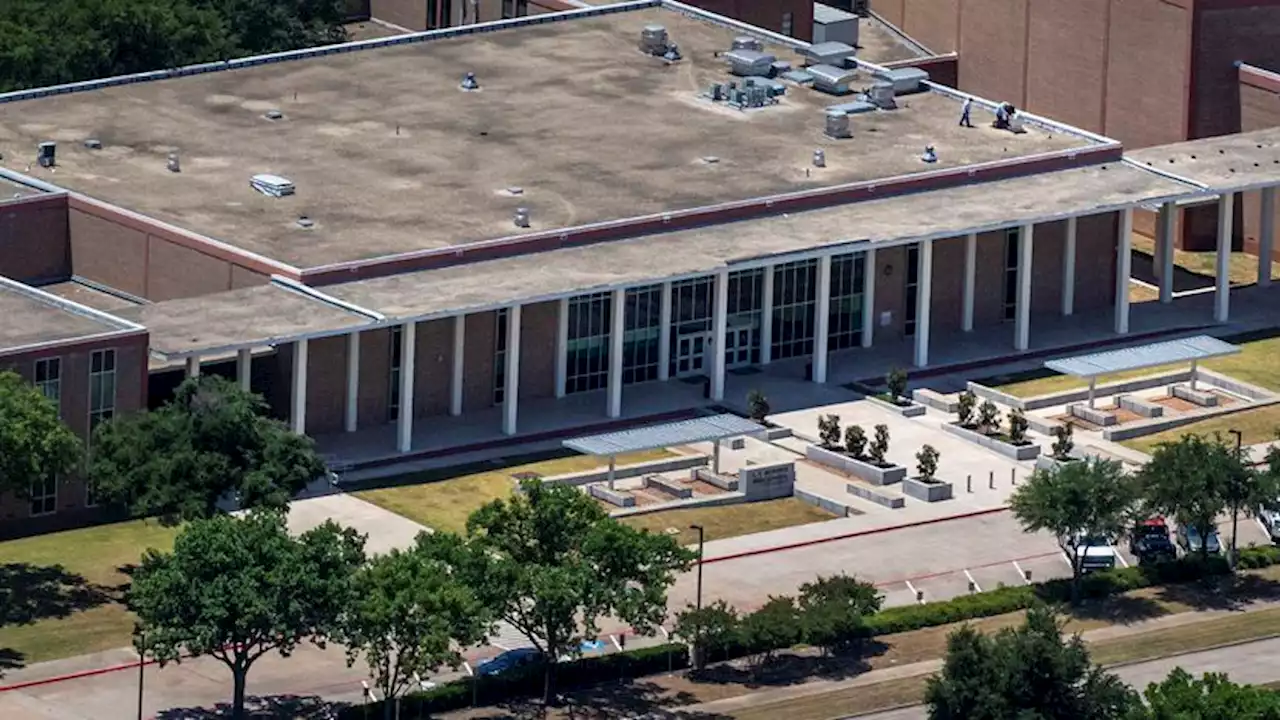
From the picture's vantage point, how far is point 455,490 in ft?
522

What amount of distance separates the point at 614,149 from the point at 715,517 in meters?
30.1

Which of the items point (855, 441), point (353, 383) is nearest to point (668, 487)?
point (855, 441)

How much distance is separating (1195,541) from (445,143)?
1685 inches

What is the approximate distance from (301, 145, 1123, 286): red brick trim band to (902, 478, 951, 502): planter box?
1811 centimetres

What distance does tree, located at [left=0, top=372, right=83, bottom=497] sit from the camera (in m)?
142

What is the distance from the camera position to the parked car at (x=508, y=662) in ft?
455

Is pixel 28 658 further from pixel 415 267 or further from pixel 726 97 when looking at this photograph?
pixel 726 97

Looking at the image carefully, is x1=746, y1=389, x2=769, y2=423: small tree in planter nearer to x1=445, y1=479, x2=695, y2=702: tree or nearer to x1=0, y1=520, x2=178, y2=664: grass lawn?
x1=0, y1=520, x2=178, y2=664: grass lawn

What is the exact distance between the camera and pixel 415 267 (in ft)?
547

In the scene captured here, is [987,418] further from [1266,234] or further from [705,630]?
[705,630]

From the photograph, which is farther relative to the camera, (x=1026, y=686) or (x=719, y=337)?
(x=719, y=337)

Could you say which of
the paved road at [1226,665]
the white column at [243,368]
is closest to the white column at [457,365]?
the white column at [243,368]

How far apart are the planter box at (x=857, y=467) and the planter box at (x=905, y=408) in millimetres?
6829

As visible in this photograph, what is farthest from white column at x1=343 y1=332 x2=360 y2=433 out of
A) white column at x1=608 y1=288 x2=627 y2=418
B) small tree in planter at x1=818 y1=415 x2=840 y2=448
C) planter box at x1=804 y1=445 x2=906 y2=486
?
small tree in planter at x1=818 y1=415 x2=840 y2=448
